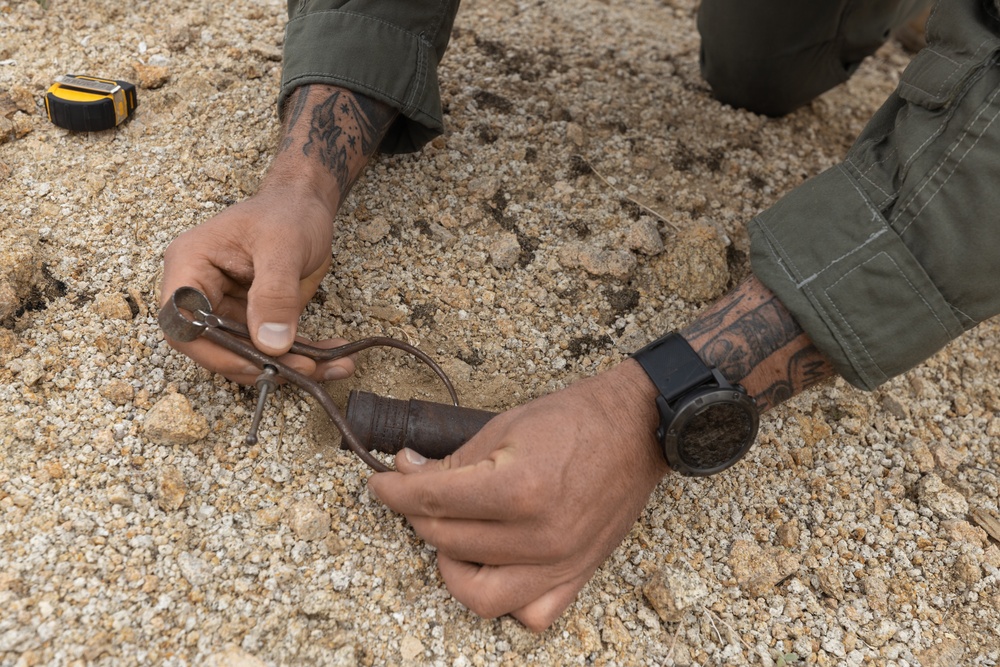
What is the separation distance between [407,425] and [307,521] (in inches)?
11.0

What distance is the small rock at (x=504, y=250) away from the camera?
221 centimetres

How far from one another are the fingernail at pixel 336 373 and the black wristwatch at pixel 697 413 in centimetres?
66

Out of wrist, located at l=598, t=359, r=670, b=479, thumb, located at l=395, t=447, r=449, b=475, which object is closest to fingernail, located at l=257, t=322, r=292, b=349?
thumb, located at l=395, t=447, r=449, b=475

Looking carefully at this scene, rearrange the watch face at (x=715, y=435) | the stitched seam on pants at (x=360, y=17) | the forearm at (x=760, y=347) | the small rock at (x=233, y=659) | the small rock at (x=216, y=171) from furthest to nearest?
1. the small rock at (x=216, y=171)
2. the stitched seam on pants at (x=360, y=17)
3. the forearm at (x=760, y=347)
4. the watch face at (x=715, y=435)
5. the small rock at (x=233, y=659)

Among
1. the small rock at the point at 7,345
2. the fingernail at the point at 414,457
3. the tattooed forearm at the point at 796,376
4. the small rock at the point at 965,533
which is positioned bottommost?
the small rock at the point at 965,533

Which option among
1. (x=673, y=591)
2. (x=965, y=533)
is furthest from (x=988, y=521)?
(x=673, y=591)

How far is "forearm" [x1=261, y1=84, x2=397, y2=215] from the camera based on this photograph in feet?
6.33

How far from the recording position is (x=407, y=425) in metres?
1.73

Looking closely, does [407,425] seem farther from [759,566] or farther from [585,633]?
[759,566]

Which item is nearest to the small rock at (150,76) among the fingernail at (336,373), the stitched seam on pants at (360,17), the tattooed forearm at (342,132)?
the stitched seam on pants at (360,17)

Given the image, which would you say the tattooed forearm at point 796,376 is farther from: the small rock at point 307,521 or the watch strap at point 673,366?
the small rock at point 307,521

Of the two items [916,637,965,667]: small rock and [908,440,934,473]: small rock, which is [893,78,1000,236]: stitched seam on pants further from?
[916,637,965,667]: small rock

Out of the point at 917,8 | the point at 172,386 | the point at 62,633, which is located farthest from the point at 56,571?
the point at 917,8

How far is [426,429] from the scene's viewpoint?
5.69 ft
